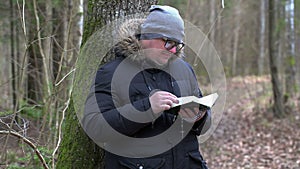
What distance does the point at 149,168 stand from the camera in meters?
2.54

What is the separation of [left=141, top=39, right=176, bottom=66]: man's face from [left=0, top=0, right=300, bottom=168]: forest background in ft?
2.68

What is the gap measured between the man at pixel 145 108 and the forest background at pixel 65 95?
0.81 meters

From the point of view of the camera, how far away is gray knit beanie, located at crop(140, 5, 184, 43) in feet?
8.59

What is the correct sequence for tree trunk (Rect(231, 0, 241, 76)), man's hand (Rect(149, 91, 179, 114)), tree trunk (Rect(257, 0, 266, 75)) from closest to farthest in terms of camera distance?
1. man's hand (Rect(149, 91, 179, 114))
2. tree trunk (Rect(257, 0, 266, 75))
3. tree trunk (Rect(231, 0, 241, 76))

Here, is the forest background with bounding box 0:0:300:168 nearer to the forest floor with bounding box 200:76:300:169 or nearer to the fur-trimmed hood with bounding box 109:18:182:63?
the forest floor with bounding box 200:76:300:169

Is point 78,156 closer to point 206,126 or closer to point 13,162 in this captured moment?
point 206,126

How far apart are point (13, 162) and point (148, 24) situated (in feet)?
12.6

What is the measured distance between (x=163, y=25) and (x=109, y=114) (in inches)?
26.9

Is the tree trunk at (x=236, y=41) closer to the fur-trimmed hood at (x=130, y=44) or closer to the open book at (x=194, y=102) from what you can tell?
the fur-trimmed hood at (x=130, y=44)

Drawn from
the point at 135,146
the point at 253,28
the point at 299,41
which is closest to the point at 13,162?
the point at 135,146

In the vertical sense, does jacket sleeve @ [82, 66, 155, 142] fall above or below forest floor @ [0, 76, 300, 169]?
above

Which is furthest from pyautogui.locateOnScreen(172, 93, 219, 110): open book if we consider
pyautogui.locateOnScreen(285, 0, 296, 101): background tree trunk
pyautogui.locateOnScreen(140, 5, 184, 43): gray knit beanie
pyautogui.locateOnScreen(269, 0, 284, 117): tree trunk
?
pyautogui.locateOnScreen(285, 0, 296, 101): background tree trunk

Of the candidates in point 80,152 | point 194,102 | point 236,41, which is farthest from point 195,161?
point 236,41

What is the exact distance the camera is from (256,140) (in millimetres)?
9648
